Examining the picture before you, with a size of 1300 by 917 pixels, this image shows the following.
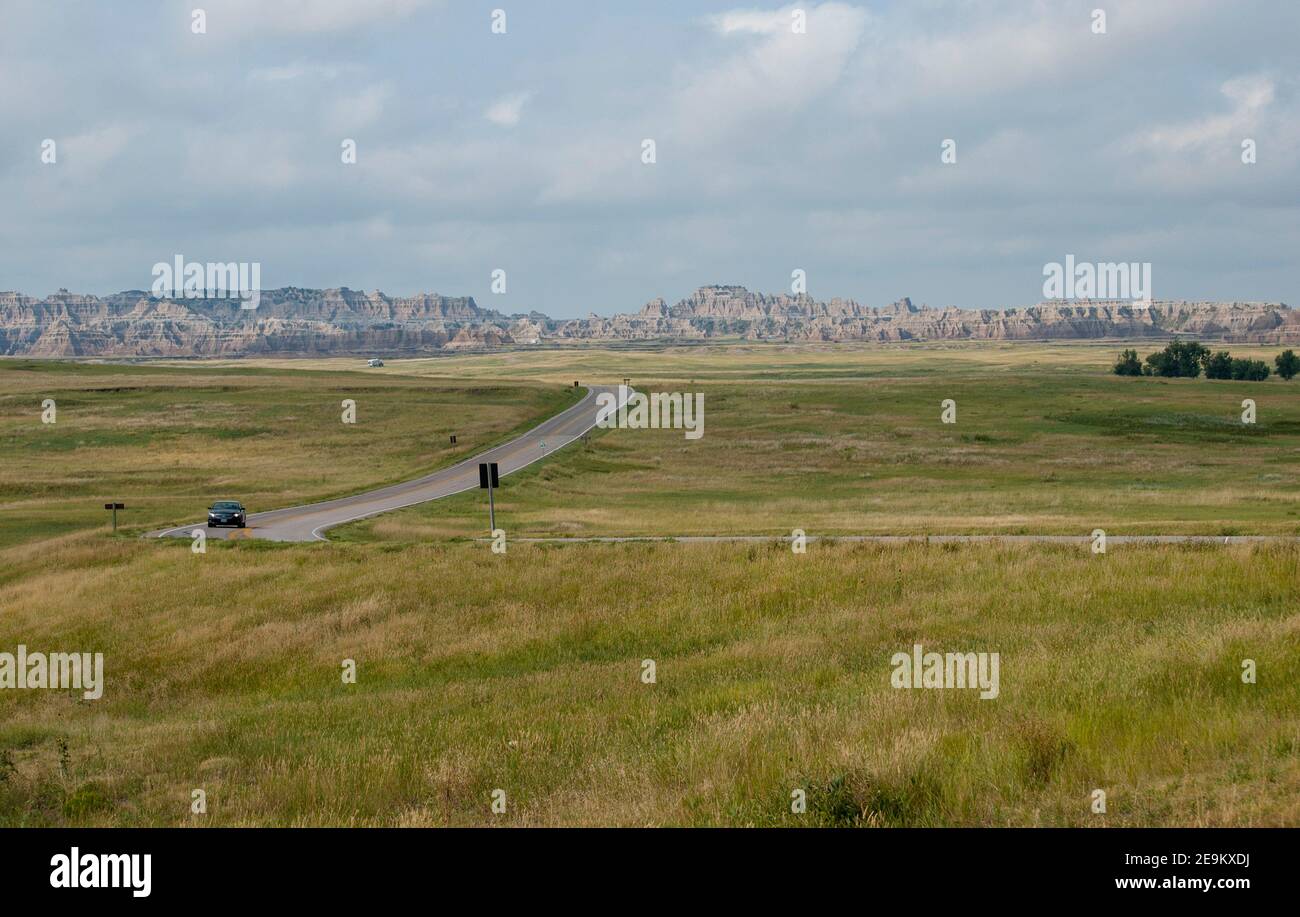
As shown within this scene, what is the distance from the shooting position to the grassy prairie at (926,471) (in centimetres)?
4591

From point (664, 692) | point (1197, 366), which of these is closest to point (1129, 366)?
point (1197, 366)

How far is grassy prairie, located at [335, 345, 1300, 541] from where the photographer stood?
4591 centimetres

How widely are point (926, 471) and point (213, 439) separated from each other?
6657cm

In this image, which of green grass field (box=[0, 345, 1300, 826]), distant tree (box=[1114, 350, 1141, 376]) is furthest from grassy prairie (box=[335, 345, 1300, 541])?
distant tree (box=[1114, 350, 1141, 376])

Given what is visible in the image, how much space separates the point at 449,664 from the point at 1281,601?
17035mm

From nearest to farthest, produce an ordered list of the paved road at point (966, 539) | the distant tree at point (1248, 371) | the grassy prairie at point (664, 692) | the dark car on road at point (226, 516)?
the grassy prairie at point (664, 692) → the paved road at point (966, 539) → the dark car on road at point (226, 516) → the distant tree at point (1248, 371)

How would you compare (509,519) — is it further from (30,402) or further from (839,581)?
(30,402)

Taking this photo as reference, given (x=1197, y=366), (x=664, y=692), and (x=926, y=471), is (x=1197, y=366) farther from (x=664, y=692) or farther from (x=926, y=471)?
(x=664, y=692)

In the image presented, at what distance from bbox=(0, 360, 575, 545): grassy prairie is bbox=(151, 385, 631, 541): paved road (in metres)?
2.56

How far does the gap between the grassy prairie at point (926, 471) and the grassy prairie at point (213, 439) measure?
13676 millimetres

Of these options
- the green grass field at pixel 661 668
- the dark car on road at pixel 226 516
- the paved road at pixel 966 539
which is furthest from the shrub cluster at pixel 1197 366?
the dark car on road at pixel 226 516

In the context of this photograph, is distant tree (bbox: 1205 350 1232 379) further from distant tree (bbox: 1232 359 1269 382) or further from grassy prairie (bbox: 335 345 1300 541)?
grassy prairie (bbox: 335 345 1300 541)

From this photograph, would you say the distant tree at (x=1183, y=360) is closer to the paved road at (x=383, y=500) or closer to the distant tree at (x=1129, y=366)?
the distant tree at (x=1129, y=366)
